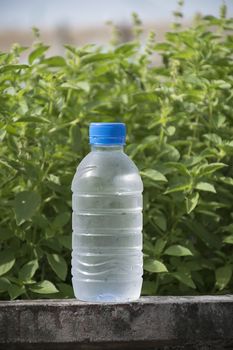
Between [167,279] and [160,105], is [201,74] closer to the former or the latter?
[160,105]

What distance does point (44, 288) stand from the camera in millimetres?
3502

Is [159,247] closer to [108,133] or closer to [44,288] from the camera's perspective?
[44,288]

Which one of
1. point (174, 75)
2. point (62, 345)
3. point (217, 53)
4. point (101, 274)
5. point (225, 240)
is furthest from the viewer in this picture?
point (217, 53)

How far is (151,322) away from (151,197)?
2.69ft

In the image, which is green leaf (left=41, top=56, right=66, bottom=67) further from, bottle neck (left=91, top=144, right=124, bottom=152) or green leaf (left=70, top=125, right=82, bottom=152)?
bottle neck (left=91, top=144, right=124, bottom=152)

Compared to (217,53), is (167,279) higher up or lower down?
lower down

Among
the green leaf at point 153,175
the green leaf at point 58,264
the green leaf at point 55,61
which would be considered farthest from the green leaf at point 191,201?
the green leaf at point 55,61

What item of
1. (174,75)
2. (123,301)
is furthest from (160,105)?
(123,301)

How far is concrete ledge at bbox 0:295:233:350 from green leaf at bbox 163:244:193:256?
40 cm

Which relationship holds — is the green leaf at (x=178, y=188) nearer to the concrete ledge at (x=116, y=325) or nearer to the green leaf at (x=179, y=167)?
the green leaf at (x=179, y=167)

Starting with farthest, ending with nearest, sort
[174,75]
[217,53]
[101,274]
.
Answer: [217,53], [174,75], [101,274]

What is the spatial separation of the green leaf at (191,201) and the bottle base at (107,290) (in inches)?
14.8

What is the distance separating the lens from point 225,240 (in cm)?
371

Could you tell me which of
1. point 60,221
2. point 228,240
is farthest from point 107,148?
point 228,240
